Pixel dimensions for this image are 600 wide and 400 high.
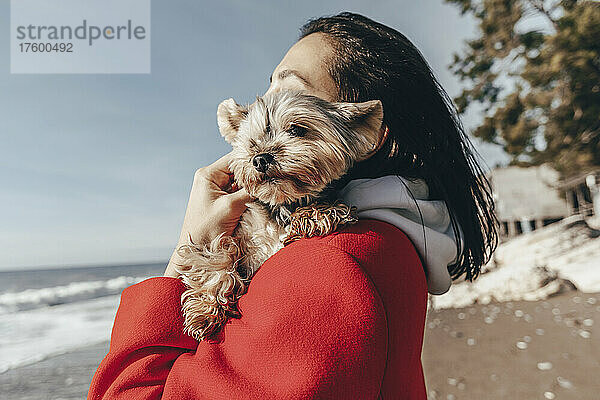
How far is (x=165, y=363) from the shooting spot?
1605mm

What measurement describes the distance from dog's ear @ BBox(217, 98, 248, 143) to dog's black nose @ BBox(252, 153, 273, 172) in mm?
328

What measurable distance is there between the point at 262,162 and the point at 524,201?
43.9 m

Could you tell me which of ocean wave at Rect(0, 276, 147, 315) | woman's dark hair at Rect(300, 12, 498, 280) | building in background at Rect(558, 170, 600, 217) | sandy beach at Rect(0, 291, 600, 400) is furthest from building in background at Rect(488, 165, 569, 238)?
woman's dark hair at Rect(300, 12, 498, 280)

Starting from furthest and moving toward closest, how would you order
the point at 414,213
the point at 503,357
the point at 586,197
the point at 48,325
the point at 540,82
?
1. the point at 586,197
2. the point at 48,325
3. the point at 540,82
4. the point at 503,357
5. the point at 414,213

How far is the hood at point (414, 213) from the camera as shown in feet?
6.30

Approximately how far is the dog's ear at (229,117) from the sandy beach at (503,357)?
772cm

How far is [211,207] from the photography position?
1994mm

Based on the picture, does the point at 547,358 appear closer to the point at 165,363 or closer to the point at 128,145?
the point at 165,363

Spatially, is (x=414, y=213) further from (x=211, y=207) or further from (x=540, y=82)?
(x=540, y=82)

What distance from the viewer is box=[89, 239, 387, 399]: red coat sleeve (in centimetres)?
139

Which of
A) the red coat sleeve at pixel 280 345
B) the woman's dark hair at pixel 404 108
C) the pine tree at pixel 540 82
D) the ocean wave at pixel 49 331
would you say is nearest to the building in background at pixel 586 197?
the pine tree at pixel 540 82

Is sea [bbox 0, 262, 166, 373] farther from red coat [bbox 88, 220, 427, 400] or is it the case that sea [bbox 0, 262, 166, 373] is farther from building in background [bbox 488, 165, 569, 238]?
building in background [bbox 488, 165, 569, 238]

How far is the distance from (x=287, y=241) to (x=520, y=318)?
11596mm

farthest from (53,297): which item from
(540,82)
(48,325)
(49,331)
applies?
(540,82)
